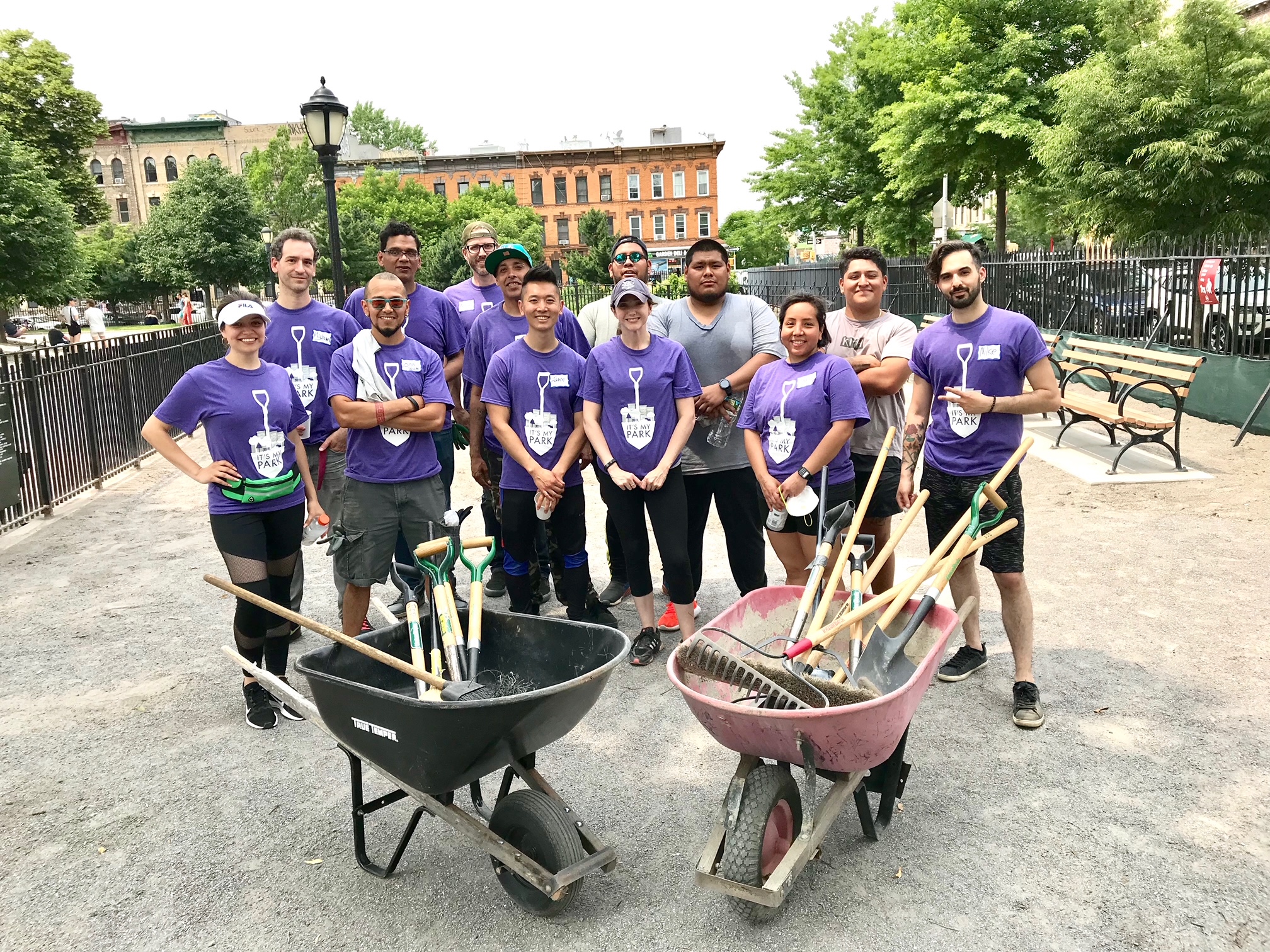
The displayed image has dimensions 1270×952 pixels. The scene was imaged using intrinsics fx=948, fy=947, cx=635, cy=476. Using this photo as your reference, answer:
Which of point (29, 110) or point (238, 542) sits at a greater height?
point (29, 110)

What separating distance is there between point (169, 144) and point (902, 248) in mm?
72916

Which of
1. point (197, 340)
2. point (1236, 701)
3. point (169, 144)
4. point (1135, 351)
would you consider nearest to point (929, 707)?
point (1236, 701)

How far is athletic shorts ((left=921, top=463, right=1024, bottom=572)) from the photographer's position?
13.8 feet

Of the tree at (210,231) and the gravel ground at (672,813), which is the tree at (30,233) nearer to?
the tree at (210,231)

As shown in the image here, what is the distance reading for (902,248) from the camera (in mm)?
31938

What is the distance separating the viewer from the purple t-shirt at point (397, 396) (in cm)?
455

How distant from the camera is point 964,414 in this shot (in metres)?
4.25

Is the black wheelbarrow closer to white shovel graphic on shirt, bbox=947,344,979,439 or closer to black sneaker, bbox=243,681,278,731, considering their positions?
black sneaker, bbox=243,681,278,731

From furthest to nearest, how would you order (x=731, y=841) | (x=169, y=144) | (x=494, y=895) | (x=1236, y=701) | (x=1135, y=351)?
(x=169, y=144)
(x=1135, y=351)
(x=1236, y=701)
(x=494, y=895)
(x=731, y=841)

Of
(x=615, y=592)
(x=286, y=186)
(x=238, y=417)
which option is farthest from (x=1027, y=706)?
(x=286, y=186)

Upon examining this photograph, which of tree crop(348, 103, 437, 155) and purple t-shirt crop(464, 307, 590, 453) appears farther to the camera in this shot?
tree crop(348, 103, 437, 155)

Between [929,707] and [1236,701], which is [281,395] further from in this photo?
[1236,701]

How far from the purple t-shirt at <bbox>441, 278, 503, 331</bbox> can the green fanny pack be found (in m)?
2.08

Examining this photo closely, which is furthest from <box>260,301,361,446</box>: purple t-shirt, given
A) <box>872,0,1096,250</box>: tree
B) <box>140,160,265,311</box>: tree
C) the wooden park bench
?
<box>140,160,265,311</box>: tree
